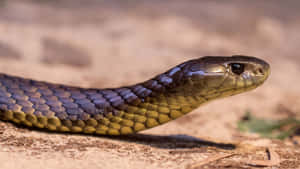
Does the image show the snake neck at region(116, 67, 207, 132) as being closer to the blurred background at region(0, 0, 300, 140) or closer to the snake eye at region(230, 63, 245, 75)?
the snake eye at region(230, 63, 245, 75)

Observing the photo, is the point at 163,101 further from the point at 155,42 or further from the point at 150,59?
the point at 155,42

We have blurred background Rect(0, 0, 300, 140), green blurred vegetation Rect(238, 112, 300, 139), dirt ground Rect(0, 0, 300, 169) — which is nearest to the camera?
dirt ground Rect(0, 0, 300, 169)

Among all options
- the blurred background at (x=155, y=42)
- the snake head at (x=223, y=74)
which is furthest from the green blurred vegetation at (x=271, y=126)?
the snake head at (x=223, y=74)

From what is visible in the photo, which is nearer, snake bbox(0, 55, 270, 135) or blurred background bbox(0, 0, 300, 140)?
snake bbox(0, 55, 270, 135)

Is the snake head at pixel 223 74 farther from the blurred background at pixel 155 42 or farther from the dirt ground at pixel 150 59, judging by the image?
the blurred background at pixel 155 42

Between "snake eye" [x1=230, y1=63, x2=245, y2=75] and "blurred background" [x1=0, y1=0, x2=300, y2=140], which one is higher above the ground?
"blurred background" [x1=0, y1=0, x2=300, y2=140]

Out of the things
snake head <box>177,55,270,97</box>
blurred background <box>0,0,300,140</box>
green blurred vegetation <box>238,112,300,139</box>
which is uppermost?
blurred background <box>0,0,300,140</box>

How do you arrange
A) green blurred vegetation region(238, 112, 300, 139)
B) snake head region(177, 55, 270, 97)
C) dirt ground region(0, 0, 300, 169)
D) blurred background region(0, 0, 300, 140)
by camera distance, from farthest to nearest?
blurred background region(0, 0, 300, 140) → green blurred vegetation region(238, 112, 300, 139) → snake head region(177, 55, 270, 97) → dirt ground region(0, 0, 300, 169)

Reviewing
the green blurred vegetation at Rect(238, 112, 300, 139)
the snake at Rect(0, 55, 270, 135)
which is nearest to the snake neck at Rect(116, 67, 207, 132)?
the snake at Rect(0, 55, 270, 135)
